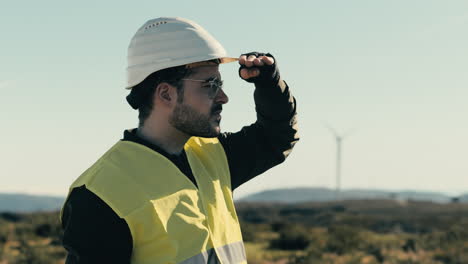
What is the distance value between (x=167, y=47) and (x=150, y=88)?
8.6 inches

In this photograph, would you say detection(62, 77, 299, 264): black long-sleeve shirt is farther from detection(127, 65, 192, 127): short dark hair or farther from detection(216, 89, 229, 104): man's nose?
detection(216, 89, 229, 104): man's nose

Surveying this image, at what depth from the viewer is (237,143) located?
406cm

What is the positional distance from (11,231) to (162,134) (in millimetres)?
19946

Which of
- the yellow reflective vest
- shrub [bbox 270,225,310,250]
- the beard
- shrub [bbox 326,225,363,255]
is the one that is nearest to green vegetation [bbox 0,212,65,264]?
shrub [bbox 270,225,310,250]

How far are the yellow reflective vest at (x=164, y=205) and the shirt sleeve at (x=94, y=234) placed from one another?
0.04m

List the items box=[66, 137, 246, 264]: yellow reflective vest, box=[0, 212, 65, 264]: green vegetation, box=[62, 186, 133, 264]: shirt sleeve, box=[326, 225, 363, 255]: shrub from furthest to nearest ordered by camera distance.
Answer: box=[326, 225, 363, 255]: shrub → box=[0, 212, 65, 264]: green vegetation → box=[66, 137, 246, 264]: yellow reflective vest → box=[62, 186, 133, 264]: shirt sleeve

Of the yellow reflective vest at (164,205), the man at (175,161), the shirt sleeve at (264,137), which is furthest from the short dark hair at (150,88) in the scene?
the shirt sleeve at (264,137)

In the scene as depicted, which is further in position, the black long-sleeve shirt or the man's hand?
the man's hand

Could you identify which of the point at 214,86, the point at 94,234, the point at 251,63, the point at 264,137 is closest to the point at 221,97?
the point at 214,86

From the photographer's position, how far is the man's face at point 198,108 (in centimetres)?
341

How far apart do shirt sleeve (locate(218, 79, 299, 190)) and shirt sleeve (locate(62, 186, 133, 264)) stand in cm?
108

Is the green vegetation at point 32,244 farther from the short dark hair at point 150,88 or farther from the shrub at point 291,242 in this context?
the short dark hair at point 150,88

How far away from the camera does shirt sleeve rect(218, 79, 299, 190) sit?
157 inches

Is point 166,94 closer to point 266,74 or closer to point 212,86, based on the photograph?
point 212,86
